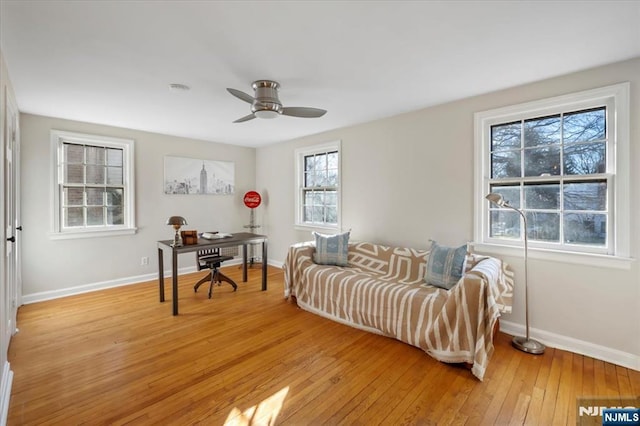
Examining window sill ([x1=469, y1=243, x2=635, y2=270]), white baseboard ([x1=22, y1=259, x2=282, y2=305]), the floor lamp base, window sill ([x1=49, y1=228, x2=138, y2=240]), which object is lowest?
the floor lamp base

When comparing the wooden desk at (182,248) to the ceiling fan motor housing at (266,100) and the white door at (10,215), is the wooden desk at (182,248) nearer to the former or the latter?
the white door at (10,215)

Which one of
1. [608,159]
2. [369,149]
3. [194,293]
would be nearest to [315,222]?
[369,149]

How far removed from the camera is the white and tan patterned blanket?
2219 millimetres

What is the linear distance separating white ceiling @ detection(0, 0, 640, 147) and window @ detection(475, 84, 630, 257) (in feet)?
1.18

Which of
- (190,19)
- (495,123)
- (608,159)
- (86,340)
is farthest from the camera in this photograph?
(495,123)

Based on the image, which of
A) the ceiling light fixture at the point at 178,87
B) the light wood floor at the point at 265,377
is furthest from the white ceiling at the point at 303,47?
the light wood floor at the point at 265,377

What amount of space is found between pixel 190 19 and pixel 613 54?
3.04m

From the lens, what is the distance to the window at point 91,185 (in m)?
3.92

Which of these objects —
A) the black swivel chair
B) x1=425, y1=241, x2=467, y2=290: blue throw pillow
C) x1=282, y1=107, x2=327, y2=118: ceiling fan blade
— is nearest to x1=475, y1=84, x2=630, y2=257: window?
x1=425, y1=241, x2=467, y2=290: blue throw pillow

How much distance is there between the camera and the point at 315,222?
498cm

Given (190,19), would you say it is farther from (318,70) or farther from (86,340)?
(86,340)

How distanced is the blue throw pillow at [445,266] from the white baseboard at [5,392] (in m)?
3.22

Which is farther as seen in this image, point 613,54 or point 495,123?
point 495,123

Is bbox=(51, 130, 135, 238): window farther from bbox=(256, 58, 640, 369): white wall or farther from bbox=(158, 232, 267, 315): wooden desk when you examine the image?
bbox=(256, 58, 640, 369): white wall
